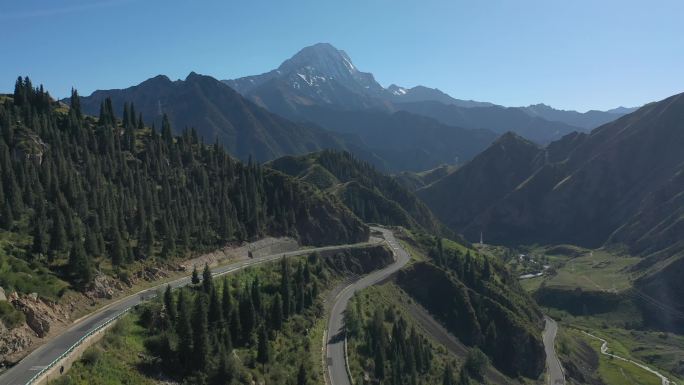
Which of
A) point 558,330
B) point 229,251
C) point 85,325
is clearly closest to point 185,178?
point 229,251

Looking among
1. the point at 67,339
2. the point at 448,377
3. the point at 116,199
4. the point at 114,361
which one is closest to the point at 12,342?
the point at 67,339

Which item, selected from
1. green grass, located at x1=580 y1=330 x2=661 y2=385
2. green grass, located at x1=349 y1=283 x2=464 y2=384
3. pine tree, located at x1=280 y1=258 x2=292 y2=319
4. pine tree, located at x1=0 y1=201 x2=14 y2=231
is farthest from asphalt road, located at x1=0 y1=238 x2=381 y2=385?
green grass, located at x1=580 y1=330 x2=661 y2=385

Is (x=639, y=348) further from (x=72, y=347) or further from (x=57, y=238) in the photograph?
(x=72, y=347)

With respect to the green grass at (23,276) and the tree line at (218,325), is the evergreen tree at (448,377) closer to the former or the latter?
the tree line at (218,325)

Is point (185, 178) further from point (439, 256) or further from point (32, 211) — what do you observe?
point (439, 256)

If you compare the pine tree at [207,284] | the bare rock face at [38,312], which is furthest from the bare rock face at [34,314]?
the pine tree at [207,284]
